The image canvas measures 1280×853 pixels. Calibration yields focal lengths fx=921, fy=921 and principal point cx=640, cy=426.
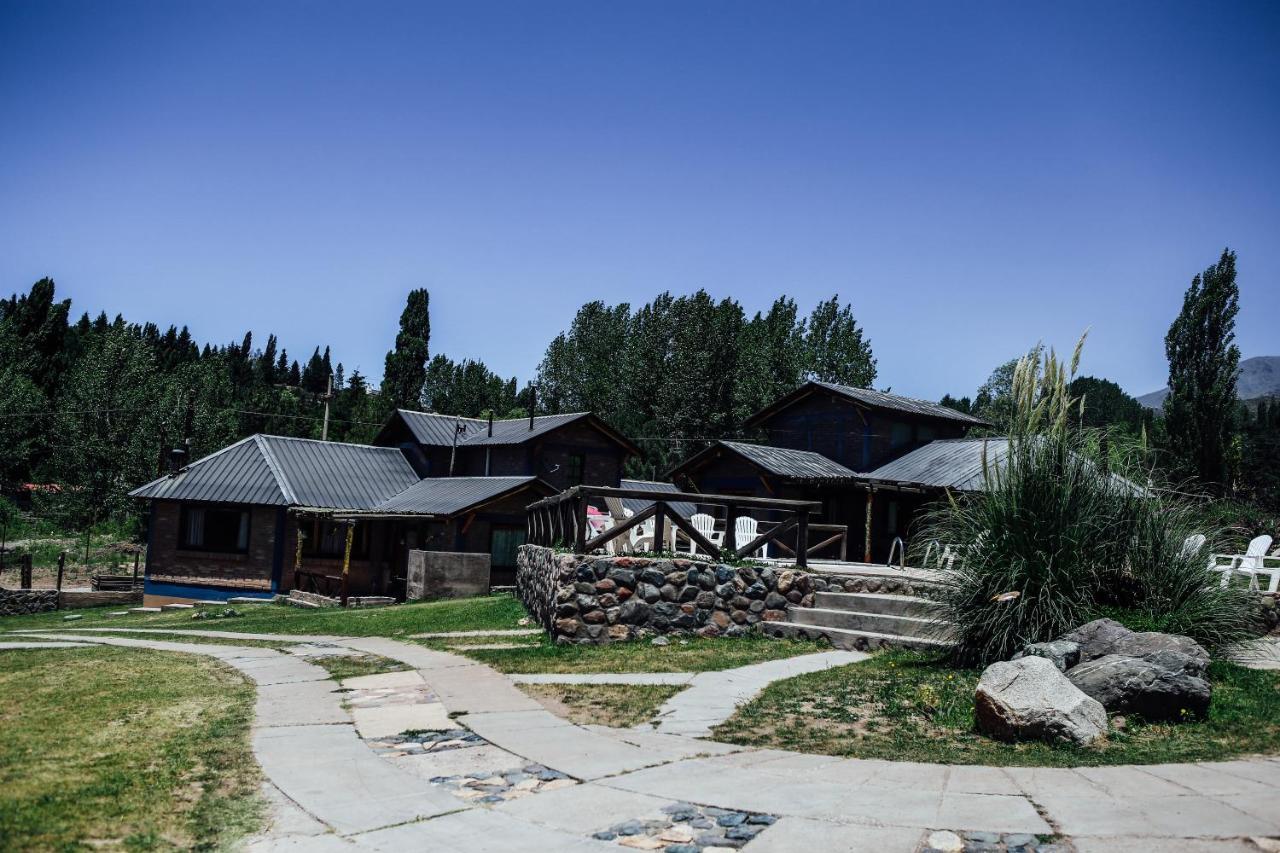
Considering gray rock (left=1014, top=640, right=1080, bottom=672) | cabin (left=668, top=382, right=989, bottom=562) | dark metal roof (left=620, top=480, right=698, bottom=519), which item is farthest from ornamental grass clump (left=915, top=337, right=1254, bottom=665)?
dark metal roof (left=620, top=480, right=698, bottom=519)

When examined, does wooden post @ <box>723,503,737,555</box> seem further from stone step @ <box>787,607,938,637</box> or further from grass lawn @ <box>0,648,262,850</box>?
grass lawn @ <box>0,648,262,850</box>

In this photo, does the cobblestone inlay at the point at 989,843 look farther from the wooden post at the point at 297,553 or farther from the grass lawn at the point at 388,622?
the wooden post at the point at 297,553

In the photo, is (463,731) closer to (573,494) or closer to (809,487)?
(573,494)

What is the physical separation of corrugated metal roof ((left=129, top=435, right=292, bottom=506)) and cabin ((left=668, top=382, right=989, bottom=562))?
13970 millimetres

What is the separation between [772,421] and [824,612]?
19587 mm

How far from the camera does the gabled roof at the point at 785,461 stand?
2536 centimetres

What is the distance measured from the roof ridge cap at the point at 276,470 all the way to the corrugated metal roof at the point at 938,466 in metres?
18.9

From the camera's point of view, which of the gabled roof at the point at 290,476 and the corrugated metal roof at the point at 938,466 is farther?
the gabled roof at the point at 290,476

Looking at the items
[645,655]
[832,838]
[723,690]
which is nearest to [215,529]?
[645,655]

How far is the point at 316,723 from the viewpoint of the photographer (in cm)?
700

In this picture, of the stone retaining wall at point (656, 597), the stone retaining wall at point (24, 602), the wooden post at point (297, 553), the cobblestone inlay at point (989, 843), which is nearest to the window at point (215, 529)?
the wooden post at point (297, 553)

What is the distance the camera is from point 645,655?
10453 mm

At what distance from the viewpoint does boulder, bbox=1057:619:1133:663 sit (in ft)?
25.1

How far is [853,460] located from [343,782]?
972 inches
